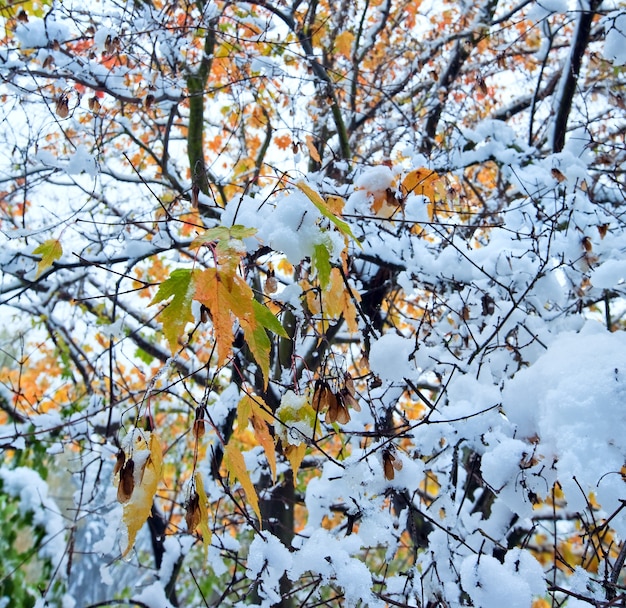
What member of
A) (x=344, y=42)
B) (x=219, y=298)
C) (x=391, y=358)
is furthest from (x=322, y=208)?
(x=344, y=42)

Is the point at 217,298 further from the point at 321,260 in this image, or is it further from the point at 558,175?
the point at 558,175

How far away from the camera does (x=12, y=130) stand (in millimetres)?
3357

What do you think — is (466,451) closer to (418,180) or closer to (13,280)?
(418,180)

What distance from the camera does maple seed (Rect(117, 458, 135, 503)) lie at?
0.89m

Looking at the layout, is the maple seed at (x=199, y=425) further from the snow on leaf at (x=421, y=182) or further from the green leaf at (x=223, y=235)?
the snow on leaf at (x=421, y=182)

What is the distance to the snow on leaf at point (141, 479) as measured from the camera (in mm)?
880

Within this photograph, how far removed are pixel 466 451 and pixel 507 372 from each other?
4.63 feet

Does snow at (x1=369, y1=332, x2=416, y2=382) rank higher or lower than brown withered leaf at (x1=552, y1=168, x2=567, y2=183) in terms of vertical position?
lower

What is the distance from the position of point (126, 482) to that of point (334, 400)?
1.61ft

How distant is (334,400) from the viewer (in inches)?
44.1

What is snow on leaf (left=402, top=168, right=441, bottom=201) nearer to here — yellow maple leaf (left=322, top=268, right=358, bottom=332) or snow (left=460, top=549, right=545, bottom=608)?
yellow maple leaf (left=322, top=268, right=358, bottom=332)

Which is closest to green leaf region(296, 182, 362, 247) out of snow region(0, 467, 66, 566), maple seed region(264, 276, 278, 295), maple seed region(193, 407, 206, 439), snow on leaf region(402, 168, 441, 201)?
maple seed region(264, 276, 278, 295)

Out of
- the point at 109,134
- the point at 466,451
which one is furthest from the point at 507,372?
the point at 109,134

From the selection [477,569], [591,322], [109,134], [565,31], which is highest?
[565,31]
